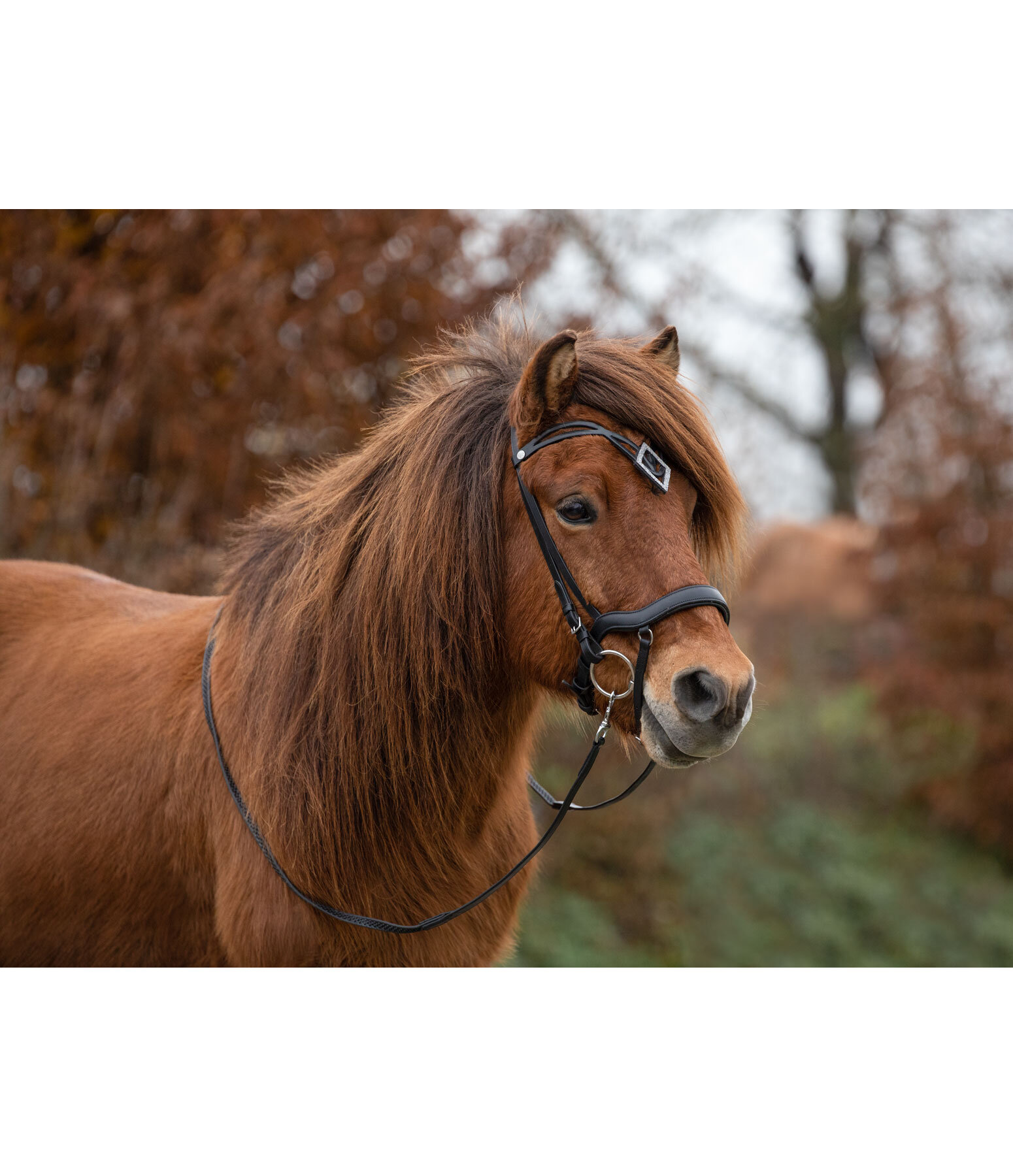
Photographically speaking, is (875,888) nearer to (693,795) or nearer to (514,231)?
(693,795)

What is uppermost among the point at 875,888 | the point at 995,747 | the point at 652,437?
the point at 652,437

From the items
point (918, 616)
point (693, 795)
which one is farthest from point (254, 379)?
point (918, 616)

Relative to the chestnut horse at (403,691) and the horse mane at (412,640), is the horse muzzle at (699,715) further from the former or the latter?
the horse mane at (412,640)

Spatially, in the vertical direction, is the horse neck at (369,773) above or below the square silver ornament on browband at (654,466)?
below

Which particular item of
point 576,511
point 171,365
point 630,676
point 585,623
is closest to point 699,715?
point 630,676

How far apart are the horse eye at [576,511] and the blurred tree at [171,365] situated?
11.1 ft

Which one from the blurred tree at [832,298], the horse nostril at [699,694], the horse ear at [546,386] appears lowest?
the horse nostril at [699,694]

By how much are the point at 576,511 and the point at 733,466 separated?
4527 millimetres

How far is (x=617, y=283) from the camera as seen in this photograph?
224 inches

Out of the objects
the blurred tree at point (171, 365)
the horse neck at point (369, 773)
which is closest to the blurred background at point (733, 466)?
the blurred tree at point (171, 365)

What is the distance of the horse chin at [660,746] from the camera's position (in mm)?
1873

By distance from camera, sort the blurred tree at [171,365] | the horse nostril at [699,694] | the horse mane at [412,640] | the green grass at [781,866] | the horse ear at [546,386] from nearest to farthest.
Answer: the horse nostril at [699,694]
the horse ear at [546,386]
the horse mane at [412,640]
the blurred tree at [171,365]
the green grass at [781,866]

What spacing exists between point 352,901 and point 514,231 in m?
4.58

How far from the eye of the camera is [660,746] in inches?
74.2
